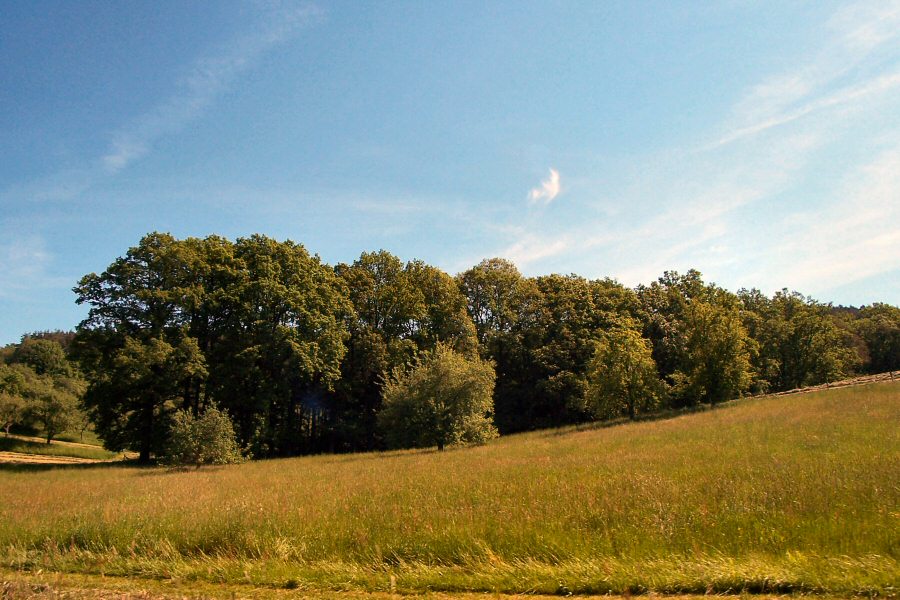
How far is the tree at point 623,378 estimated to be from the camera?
133 ft

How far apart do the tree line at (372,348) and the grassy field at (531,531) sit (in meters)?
18.8

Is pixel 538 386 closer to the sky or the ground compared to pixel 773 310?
closer to the ground

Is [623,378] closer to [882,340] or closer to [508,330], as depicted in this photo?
[508,330]

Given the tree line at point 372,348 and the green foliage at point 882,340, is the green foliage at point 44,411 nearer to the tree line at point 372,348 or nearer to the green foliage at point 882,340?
the tree line at point 372,348

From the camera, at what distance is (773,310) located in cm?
6856

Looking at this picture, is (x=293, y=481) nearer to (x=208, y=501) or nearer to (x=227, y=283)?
(x=208, y=501)

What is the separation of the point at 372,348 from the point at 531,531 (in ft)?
134

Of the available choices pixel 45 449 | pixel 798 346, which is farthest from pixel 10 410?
pixel 798 346

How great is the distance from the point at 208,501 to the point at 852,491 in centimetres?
1449

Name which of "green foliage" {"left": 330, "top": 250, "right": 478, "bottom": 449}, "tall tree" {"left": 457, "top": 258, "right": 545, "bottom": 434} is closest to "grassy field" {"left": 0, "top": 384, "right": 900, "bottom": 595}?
"green foliage" {"left": 330, "top": 250, "right": 478, "bottom": 449}

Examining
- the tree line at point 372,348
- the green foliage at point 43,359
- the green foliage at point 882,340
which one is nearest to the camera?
the tree line at point 372,348

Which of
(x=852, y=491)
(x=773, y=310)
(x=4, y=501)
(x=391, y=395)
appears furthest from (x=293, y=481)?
(x=773, y=310)

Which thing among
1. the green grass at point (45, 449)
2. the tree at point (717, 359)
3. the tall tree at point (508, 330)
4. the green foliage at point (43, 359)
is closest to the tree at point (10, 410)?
the green grass at point (45, 449)

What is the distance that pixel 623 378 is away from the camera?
40.3 m
